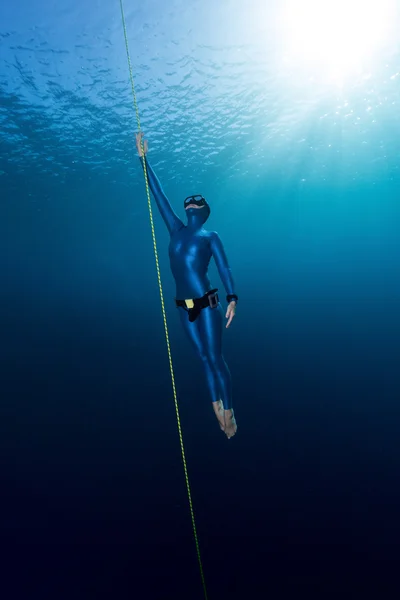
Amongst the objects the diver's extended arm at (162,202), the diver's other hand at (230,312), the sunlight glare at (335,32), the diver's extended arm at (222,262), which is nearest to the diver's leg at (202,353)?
the diver's other hand at (230,312)

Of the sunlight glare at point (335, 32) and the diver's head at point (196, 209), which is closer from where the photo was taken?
the diver's head at point (196, 209)

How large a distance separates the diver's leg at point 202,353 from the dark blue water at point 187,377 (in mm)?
1717

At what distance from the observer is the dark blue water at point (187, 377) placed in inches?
147

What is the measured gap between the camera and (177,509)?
4316 millimetres

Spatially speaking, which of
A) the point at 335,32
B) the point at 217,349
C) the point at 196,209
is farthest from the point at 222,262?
the point at 335,32

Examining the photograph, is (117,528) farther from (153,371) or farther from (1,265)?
(1,265)

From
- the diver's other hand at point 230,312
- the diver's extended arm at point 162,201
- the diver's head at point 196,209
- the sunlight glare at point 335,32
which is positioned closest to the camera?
the diver's other hand at point 230,312

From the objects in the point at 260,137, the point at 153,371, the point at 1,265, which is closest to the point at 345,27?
the point at 260,137

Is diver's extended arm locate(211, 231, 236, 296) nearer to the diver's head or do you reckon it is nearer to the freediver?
the freediver

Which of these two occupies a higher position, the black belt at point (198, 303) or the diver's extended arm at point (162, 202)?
the diver's extended arm at point (162, 202)

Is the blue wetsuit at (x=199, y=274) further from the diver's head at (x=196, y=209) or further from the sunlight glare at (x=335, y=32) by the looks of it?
the sunlight glare at (x=335, y=32)

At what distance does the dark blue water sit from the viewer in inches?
147

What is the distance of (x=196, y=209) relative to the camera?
10.6ft

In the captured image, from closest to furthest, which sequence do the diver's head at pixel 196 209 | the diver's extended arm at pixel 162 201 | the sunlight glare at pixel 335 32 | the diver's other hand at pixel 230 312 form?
the diver's other hand at pixel 230 312
the diver's head at pixel 196 209
the diver's extended arm at pixel 162 201
the sunlight glare at pixel 335 32
